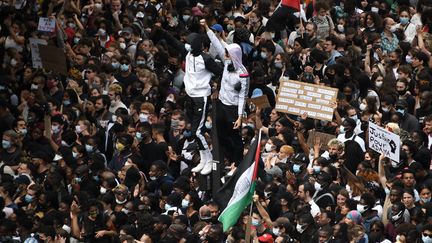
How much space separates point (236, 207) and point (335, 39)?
8.65 meters

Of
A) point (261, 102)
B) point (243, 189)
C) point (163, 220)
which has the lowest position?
Result: point (261, 102)

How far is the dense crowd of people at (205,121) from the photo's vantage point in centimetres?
2400

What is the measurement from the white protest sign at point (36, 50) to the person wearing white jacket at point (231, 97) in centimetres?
596

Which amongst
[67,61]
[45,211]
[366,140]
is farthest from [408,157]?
[67,61]

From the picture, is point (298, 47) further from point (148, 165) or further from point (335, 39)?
point (148, 165)

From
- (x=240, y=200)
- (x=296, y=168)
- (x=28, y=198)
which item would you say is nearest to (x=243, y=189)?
(x=240, y=200)

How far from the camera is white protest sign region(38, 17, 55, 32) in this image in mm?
31859

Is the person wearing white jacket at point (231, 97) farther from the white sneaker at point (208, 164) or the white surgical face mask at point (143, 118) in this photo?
the white surgical face mask at point (143, 118)

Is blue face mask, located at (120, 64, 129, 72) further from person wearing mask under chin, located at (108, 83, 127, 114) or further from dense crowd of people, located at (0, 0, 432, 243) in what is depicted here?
person wearing mask under chin, located at (108, 83, 127, 114)

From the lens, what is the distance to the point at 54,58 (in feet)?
101

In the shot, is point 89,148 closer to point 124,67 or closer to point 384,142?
point 124,67

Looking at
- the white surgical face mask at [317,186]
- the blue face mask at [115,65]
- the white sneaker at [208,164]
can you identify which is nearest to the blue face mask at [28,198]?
the white sneaker at [208,164]

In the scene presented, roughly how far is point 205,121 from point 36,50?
6.30 meters

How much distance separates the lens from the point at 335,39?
3027cm
